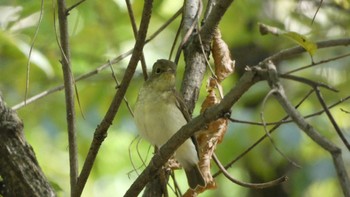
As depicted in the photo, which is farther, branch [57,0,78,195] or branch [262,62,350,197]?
branch [57,0,78,195]

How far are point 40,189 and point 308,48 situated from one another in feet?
3.70

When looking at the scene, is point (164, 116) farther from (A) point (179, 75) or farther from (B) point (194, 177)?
(A) point (179, 75)

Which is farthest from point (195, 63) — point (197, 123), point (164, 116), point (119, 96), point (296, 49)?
point (296, 49)

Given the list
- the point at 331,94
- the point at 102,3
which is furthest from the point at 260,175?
the point at 102,3

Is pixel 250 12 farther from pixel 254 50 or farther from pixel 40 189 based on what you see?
pixel 40 189

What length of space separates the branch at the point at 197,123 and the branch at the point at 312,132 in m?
0.20

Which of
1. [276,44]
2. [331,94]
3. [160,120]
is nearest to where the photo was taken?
[160,120]

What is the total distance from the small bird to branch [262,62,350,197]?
6.48ft

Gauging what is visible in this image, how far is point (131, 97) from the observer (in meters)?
5.48

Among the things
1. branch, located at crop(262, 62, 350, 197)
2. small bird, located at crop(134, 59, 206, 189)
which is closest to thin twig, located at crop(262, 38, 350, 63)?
branch, located at crop(262, 62, 350, 197)

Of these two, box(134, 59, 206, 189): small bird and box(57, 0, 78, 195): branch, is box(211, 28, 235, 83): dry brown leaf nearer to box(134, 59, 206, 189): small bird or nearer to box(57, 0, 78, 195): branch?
box(134, 59, 206, 189): small bird

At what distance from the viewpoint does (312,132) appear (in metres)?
1.52

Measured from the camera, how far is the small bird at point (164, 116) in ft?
12.0

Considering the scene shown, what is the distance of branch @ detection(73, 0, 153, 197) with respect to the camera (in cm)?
253
